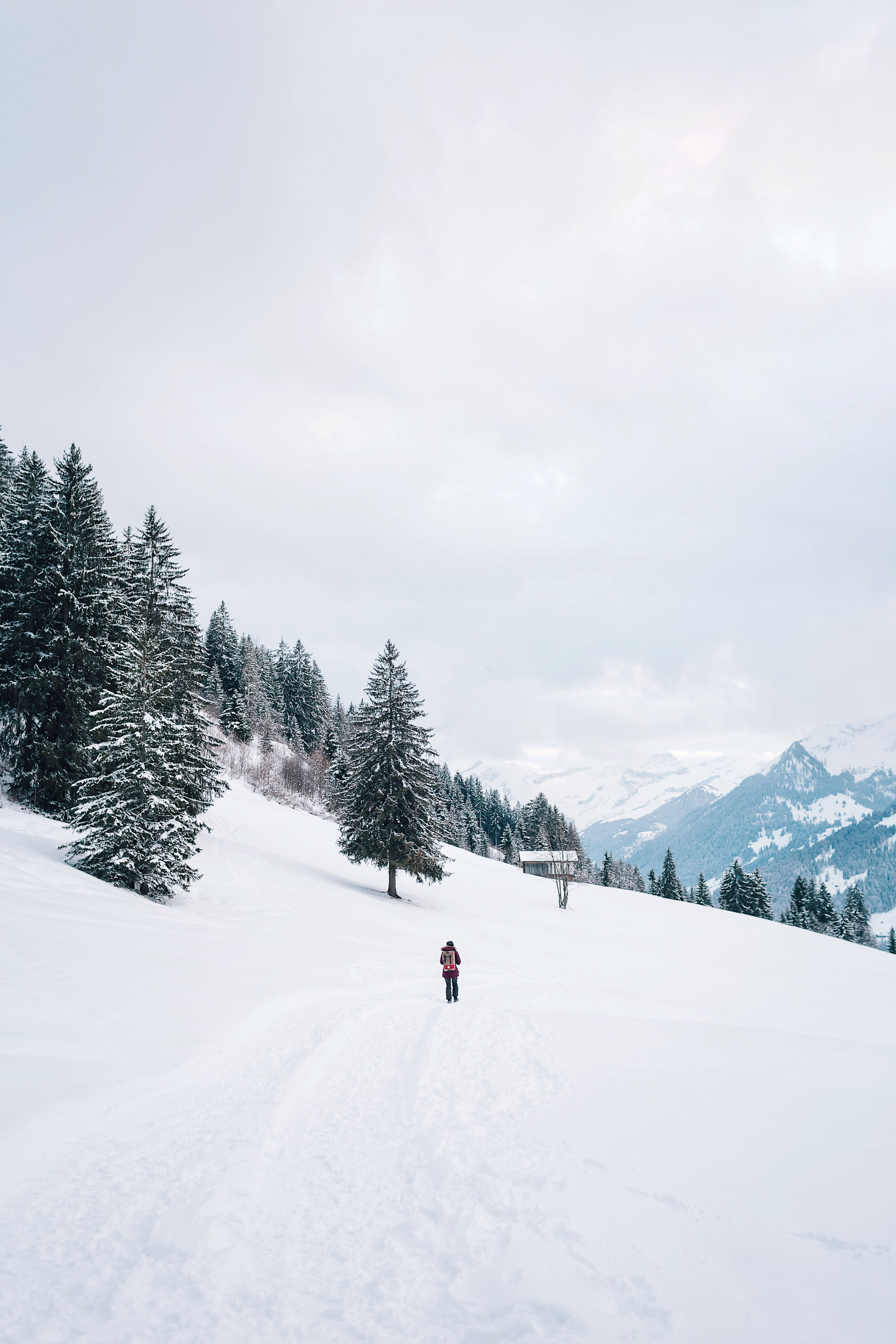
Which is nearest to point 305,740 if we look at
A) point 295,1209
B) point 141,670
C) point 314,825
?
point 314,825

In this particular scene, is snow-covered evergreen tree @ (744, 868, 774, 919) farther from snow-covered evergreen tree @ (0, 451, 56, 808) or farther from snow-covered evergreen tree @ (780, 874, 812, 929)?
snow-covered evergreen tree @ (0, 451, 56, 808)

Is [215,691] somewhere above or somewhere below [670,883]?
above

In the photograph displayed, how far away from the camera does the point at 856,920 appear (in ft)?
268

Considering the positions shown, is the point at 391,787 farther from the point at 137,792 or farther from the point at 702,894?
the point at 702,894

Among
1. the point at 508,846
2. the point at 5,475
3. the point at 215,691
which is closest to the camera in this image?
the point at 5,475

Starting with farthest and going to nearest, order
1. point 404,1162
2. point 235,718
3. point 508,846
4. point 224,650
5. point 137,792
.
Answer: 1. point 508,846
2. point 224,650
3. point 235,718
4. point 137,792
5. point 404,1162

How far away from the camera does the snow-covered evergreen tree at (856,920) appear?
78.6m

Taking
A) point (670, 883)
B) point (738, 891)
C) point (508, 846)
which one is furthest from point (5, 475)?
point (670, 883)

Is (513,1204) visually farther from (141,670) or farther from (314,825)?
(314,825)

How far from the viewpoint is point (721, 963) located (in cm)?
2734

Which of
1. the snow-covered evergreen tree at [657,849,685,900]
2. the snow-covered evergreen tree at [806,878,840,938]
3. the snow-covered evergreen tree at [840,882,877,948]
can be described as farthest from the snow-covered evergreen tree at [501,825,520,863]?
the snow-covered evergreen tree at [840,882,877,948]

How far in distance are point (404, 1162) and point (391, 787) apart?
25883mm

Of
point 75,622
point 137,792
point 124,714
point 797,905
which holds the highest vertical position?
point 75,622

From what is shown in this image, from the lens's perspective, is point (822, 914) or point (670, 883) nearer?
point (822, 914)
